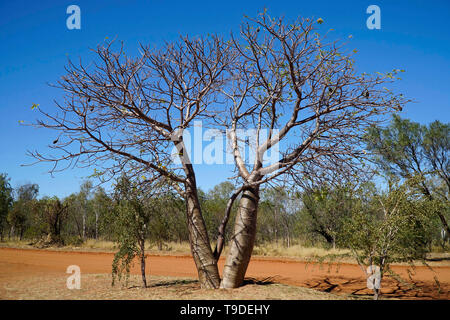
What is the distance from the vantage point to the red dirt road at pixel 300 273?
976 centimetres

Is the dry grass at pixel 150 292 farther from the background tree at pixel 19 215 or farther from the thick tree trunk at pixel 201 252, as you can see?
the background tree at pixel 19 215

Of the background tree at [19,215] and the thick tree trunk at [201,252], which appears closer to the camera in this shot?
the thick tree trunk at [201,252]

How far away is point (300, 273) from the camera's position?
12695mm

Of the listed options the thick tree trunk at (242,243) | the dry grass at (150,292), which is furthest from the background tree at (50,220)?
the thick tree trunk at (242,243)

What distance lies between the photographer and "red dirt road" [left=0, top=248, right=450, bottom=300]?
32.0 feet

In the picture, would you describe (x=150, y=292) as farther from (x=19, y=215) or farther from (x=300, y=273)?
(x=19, y=215)

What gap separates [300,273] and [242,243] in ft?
19.5

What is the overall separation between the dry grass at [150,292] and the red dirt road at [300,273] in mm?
1581

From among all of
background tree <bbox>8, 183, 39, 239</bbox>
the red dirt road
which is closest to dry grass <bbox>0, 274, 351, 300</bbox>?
the red dirt road

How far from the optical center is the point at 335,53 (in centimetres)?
715

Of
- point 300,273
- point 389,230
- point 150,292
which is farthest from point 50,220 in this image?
point 389,230

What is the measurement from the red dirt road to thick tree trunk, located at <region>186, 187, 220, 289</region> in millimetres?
2663
